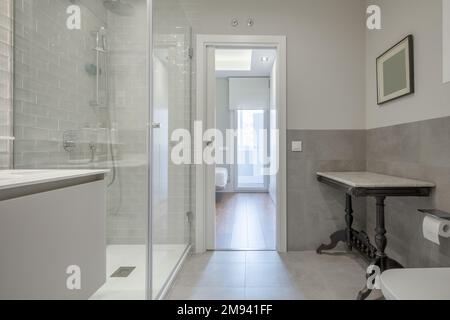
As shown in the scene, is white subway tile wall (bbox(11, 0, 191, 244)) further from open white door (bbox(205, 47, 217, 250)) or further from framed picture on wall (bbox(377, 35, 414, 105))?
framed picture on wall (bbox(377, 35, 414, 105))

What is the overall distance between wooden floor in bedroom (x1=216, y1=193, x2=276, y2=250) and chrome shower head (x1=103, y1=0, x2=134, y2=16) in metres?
2.30

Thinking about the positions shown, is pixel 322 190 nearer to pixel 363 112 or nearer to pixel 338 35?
pixel 363 112

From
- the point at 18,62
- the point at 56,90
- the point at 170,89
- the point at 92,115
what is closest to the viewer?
the point at 18,62

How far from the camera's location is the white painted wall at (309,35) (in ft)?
8.32

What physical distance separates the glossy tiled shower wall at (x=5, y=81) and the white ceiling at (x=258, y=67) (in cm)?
320

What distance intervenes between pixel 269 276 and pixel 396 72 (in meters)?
1.88

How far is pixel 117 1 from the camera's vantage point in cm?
216

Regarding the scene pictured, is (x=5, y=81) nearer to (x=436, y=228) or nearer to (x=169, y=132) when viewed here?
(x=169, y=132)

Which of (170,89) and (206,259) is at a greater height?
(170,89)

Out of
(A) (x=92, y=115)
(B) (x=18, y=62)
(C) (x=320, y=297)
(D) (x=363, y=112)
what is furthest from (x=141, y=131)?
(D) (x=363, y=112)

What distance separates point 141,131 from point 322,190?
1.78 meters

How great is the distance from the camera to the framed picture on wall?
1.85m

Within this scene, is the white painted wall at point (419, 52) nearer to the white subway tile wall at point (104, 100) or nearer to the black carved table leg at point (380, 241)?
the black carved table leg at point (380, 241)

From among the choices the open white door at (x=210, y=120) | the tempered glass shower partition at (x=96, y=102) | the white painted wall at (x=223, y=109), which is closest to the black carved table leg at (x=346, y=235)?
the open white door at (x=210, y=120)
